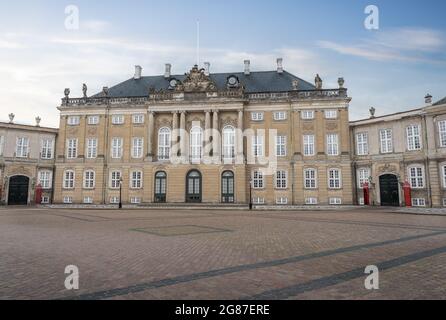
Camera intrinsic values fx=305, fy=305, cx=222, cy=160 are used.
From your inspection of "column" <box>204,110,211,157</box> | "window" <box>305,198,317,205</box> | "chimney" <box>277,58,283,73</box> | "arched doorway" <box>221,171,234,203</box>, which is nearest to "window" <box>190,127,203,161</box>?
"column" <box>204,110,211,157</box>

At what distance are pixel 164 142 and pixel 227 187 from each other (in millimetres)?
10480

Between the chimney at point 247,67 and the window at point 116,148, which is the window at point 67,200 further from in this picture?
the chimney at point 247,67

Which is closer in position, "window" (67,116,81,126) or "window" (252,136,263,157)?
"window" (252,136,263,157)

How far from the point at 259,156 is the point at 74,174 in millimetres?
25003

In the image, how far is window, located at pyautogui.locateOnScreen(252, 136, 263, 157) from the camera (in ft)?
129

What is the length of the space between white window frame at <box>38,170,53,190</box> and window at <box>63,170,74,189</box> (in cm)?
359

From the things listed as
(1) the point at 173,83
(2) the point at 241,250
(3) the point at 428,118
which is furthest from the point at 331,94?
(2) the point at 241,250

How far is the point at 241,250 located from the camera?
9.09 m

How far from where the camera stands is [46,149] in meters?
43.9

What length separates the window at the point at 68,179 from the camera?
4134cm

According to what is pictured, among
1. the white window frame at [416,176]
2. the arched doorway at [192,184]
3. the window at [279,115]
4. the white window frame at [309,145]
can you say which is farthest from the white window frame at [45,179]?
the white window frame at [416,176]

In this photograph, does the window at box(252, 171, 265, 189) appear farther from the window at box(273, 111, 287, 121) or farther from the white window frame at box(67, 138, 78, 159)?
the white window frame at box(67, 138, 78, 159)

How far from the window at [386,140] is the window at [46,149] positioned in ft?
146

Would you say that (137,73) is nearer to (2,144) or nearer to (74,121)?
(74,121)
